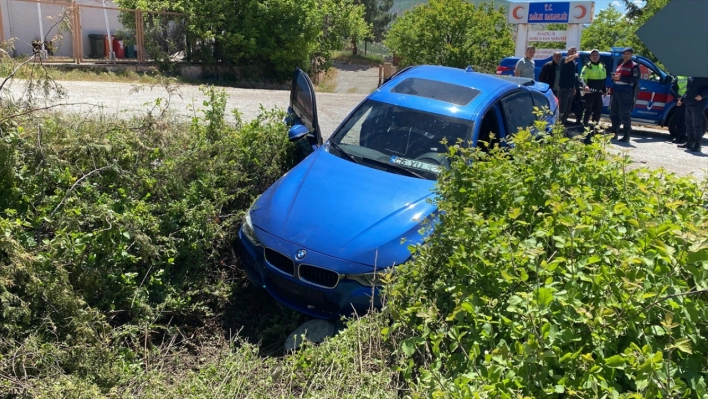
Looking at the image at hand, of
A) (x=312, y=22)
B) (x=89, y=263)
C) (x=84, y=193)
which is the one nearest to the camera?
(x=89, y=263)

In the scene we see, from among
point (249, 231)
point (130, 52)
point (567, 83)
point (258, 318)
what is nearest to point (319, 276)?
point (249, 231)

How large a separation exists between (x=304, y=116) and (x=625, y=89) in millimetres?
8149

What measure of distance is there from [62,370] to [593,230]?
2.98 metres

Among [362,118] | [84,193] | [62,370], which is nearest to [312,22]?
[362,118]

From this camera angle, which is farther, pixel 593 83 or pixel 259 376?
pixel 593 83

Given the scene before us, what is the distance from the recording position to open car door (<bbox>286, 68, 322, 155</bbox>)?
240 inches

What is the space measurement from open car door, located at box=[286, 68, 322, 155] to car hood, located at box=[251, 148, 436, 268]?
98cm

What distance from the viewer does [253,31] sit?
20.8 metres

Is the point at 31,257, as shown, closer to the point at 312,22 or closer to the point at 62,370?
the point at 62,370

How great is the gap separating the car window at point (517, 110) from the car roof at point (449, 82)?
10 cm

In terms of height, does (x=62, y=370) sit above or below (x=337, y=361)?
below

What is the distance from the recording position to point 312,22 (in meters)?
21.7

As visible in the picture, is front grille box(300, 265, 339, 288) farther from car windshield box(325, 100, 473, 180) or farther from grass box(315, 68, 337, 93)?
grass box(315, 68, 337, 93)

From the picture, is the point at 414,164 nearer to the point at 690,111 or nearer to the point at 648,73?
the point at 690,111
